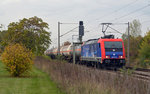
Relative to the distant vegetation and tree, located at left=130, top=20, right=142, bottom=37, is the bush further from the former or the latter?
tree, located at left=130, top=20, right=142, bottom=37

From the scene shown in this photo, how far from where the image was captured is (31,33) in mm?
43062

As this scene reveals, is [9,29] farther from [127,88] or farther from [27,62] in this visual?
[127,88]

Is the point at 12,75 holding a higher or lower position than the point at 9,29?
lower

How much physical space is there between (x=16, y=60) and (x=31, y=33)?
23.2 metres

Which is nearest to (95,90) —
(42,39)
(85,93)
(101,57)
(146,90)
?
(85,93)

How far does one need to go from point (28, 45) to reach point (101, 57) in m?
18.1

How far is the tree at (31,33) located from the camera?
42.3 meters

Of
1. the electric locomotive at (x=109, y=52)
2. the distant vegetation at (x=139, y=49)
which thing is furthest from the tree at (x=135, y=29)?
the electric locomotive at (x=109, y=52)

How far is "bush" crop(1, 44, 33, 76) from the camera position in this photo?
20.3m

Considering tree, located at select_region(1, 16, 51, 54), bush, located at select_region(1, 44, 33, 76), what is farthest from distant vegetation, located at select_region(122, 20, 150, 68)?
bush, located at select_region(1, 44, 33, 76)

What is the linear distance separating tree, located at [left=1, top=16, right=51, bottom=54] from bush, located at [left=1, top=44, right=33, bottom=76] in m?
21.5

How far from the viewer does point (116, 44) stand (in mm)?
28828

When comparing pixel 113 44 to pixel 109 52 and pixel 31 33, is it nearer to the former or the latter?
pixel 109 52

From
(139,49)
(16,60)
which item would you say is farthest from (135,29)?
(16,60)
